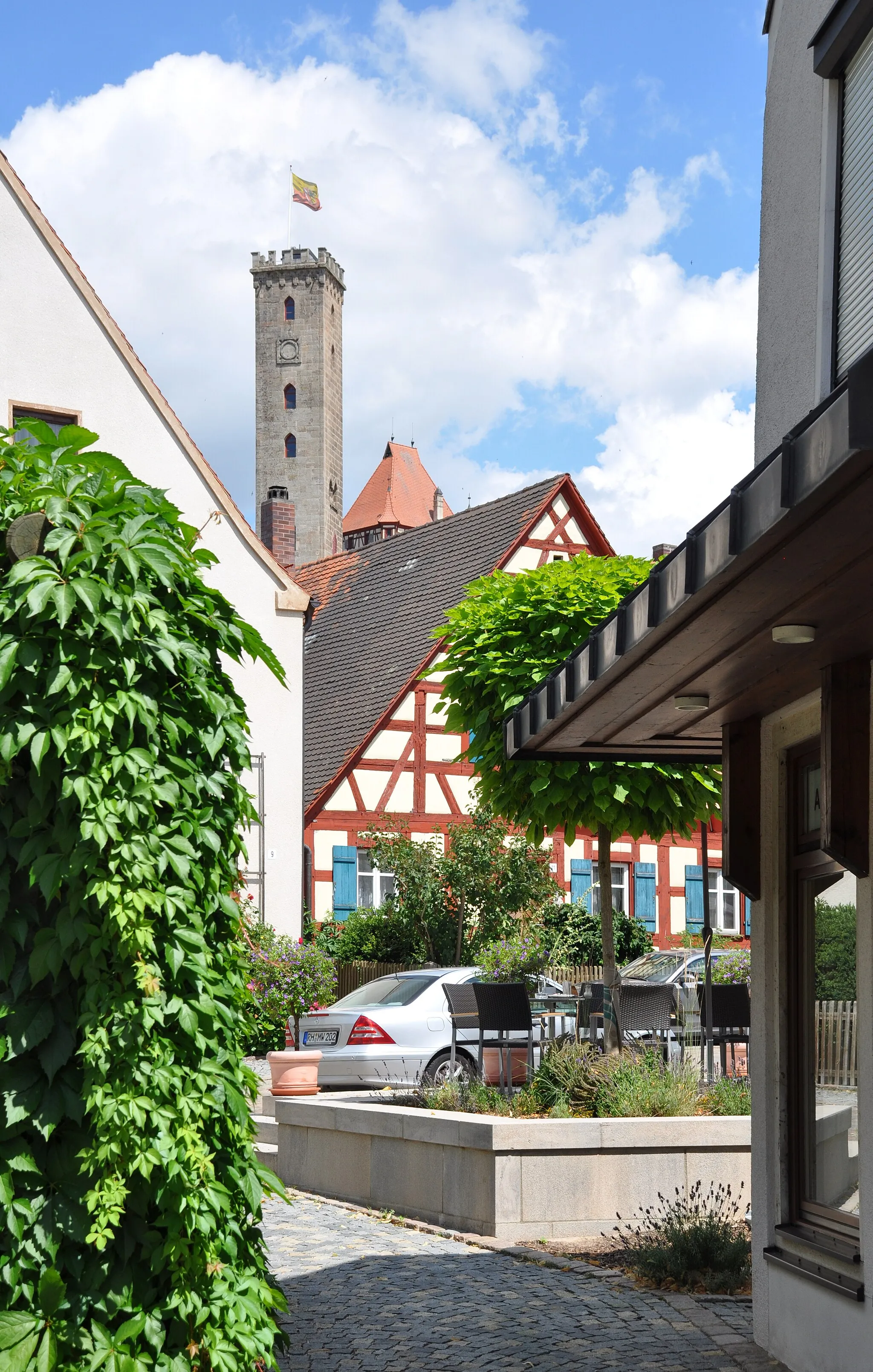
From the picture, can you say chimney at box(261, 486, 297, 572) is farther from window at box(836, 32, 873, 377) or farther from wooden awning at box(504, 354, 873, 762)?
window at box(836, 32, 873, 377)

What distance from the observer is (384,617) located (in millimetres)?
34438

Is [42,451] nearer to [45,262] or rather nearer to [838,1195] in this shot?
[838,1195]

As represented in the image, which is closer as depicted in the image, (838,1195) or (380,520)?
(838,1195)

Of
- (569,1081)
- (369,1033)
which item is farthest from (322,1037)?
(569,1081)

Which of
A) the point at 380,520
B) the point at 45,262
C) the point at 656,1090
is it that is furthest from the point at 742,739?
the point at 380,520

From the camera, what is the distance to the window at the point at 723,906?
1350 inches

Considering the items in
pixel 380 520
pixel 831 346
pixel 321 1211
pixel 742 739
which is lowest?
pixel 321 1211

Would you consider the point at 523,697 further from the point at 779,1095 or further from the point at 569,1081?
the point at 779,1095

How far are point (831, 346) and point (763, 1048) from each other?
3.09 metres

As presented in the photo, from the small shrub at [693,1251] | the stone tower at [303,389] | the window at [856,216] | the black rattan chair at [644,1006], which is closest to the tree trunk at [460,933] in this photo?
the black rattan chair at [644,1006]

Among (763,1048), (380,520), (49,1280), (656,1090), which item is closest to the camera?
(49,1280)

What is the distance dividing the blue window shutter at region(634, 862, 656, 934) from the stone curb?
2194 centimetres

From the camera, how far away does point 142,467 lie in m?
22.0

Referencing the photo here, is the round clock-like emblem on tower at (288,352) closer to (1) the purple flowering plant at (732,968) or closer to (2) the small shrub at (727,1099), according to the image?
(1) the purple flowering plant at (732,968)
